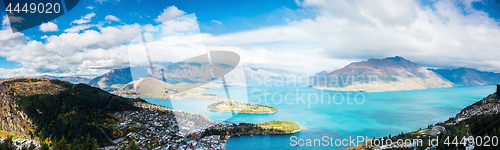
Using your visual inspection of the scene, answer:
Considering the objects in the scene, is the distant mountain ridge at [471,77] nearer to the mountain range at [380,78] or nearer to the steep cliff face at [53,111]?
the mountain range at [380,78]

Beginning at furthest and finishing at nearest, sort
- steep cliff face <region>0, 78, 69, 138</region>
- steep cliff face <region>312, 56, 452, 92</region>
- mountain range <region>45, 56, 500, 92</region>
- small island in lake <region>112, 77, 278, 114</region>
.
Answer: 1. steep cliff face <region>312, 56, 452, 92</region>
2. mountain range <region>45, 56, 500, 92</region>
3. small island in lake <region>112, 77, 278, 114</region>
4. steep cliff face <region>0, 78, 69, 138</region>

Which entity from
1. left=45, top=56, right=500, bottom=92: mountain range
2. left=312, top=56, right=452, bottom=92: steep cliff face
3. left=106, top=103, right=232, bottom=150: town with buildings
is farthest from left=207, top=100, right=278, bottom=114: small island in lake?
left=312, top=56, right=452, bottom=92: steep cliff face

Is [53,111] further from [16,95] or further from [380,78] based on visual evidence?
[380,78]

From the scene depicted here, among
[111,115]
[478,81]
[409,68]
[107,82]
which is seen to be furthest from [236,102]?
[478,81]

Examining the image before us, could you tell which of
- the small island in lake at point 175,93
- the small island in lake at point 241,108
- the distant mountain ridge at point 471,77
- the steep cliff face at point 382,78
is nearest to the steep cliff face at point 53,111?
the small island in lake at point 241,108

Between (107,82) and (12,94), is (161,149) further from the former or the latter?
(107,82)

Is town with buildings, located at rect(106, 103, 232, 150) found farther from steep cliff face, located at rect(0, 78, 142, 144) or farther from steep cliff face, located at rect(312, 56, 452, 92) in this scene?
steep cliff face, located at rect(312, 56, 452, 92)

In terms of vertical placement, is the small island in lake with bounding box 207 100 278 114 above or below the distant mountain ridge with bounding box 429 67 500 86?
below
